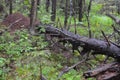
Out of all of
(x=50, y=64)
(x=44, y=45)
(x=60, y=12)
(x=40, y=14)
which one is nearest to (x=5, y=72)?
(x=50, y=64)

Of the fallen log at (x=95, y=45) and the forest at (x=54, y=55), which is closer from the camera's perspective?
the forest at (x=54, y=55)

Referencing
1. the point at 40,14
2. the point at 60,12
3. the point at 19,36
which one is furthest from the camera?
the point at 60,12

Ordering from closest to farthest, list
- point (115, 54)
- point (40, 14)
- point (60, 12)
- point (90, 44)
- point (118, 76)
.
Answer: point (118, 76)
point (115, 54)
point (90, 44)
point (40, 14)
point (60, 12)

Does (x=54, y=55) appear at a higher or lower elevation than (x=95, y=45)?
lower

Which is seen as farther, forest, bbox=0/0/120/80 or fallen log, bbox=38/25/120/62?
fallen log, bbox=38/25/120/62

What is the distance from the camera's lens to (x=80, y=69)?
20.4ft

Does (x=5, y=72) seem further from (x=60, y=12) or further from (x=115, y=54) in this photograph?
(x=60, y=12)

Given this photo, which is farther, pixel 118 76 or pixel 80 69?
pixel 80 69

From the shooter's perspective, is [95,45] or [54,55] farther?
[54,55]

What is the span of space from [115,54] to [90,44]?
30.9 inches

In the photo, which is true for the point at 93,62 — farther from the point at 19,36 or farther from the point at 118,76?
the point at 19,36

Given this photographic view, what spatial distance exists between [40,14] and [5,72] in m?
6.62

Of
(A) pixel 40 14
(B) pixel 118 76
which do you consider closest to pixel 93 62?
(B) pixel 118 76

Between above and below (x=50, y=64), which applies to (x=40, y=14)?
above
